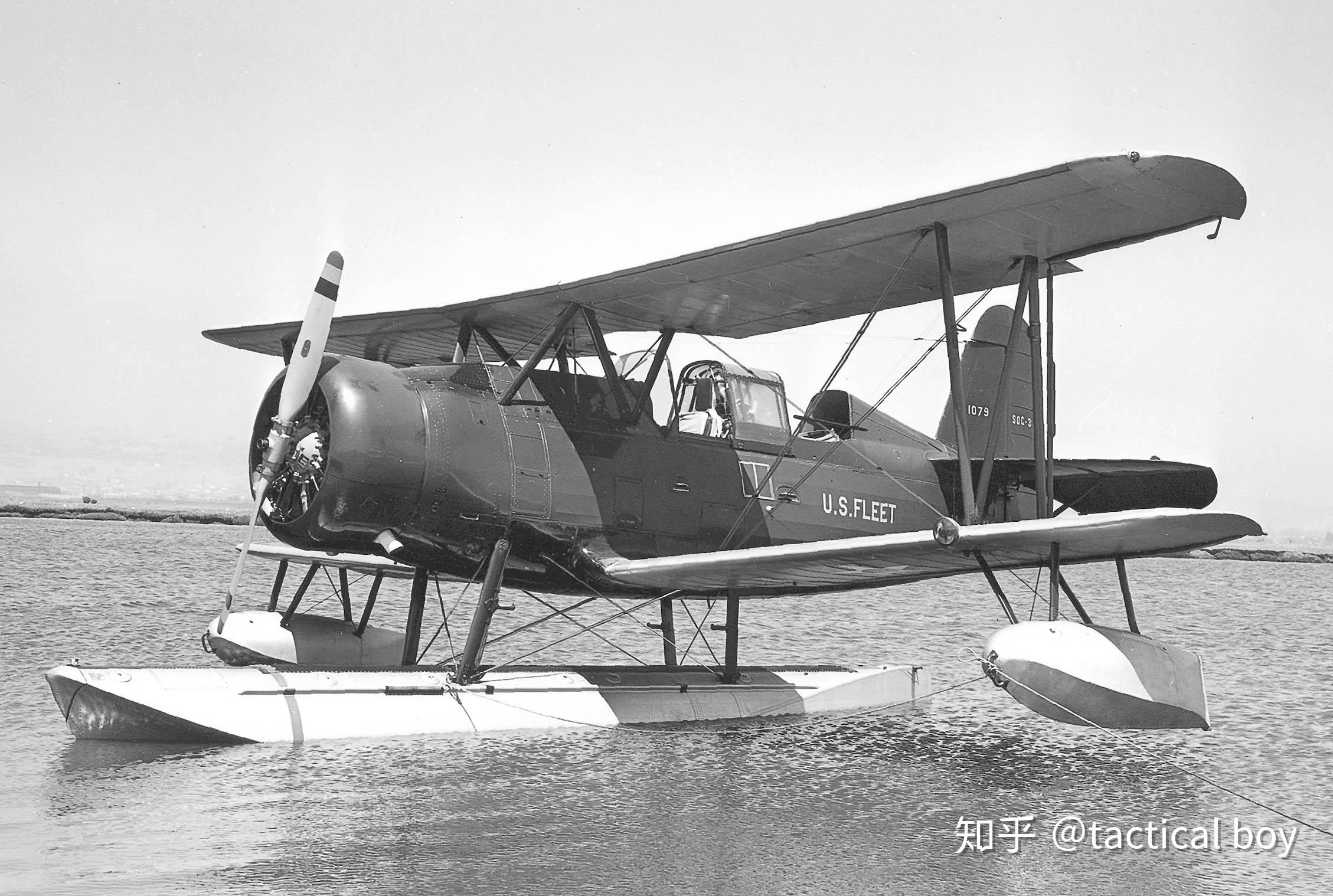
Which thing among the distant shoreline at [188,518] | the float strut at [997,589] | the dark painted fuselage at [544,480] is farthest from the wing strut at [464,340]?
the distant shoreline at [188,518]

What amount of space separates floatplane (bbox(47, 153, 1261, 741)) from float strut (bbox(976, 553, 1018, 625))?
0.04 meters

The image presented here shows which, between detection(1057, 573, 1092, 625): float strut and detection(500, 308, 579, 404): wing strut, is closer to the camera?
detection(1057, 573, 1092, 625): float strut

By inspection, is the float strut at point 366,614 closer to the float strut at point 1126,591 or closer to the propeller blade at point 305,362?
the propeller blade at point 305,362

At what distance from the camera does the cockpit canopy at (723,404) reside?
1052cm

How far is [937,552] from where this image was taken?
8344mm

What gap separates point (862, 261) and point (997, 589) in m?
2.89

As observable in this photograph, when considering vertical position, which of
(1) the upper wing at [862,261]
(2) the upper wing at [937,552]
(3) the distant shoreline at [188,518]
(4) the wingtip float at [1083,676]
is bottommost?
(3) the distant shoreline at [188,518]

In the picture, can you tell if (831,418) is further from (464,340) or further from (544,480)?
(464,340)

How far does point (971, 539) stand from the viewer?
8.00 metres

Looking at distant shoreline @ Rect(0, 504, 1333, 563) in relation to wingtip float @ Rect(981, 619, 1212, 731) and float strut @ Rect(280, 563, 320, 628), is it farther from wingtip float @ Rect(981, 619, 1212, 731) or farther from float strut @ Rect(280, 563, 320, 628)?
wingtip float @ Rect(981, 619, 1212, 731)

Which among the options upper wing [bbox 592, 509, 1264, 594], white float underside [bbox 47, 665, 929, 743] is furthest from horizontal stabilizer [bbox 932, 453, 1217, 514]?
white float underside [bbox 47, 665, 929, 743]

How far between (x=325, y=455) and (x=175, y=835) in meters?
3.11

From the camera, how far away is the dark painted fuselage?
8320 millimetres

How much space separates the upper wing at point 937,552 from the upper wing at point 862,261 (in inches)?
84.7
